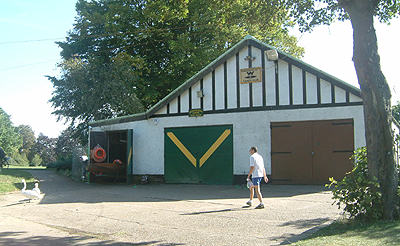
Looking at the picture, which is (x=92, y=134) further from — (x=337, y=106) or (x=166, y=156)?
(x=337, y=106)

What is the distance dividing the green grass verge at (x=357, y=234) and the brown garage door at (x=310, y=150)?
753cm

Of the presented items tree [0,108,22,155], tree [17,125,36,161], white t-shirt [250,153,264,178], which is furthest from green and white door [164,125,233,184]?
tree [17,125,36,161]

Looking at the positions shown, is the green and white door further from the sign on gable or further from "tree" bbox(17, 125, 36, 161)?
"tree" bbox(17, 125, 36, 161)

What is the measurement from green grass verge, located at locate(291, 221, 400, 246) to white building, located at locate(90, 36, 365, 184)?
7698 millimetres

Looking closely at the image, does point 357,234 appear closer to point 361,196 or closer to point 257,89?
point 361,196

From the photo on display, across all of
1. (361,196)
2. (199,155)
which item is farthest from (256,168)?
(199,155)

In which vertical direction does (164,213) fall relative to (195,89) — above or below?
below

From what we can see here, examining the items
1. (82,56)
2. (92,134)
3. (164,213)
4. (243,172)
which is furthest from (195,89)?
(82,56)

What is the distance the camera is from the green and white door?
15.9m

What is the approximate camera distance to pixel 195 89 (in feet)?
54.5

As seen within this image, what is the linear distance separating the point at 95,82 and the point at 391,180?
17.2 m

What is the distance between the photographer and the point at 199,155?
16.4 metres

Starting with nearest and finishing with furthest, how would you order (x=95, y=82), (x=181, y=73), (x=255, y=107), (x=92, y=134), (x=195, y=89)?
(x=255, y=107) → (x=195, y=89) → (x=92, y=134) → (x=95, y=82) → (x=181, y=73)

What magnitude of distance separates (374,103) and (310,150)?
767cm
